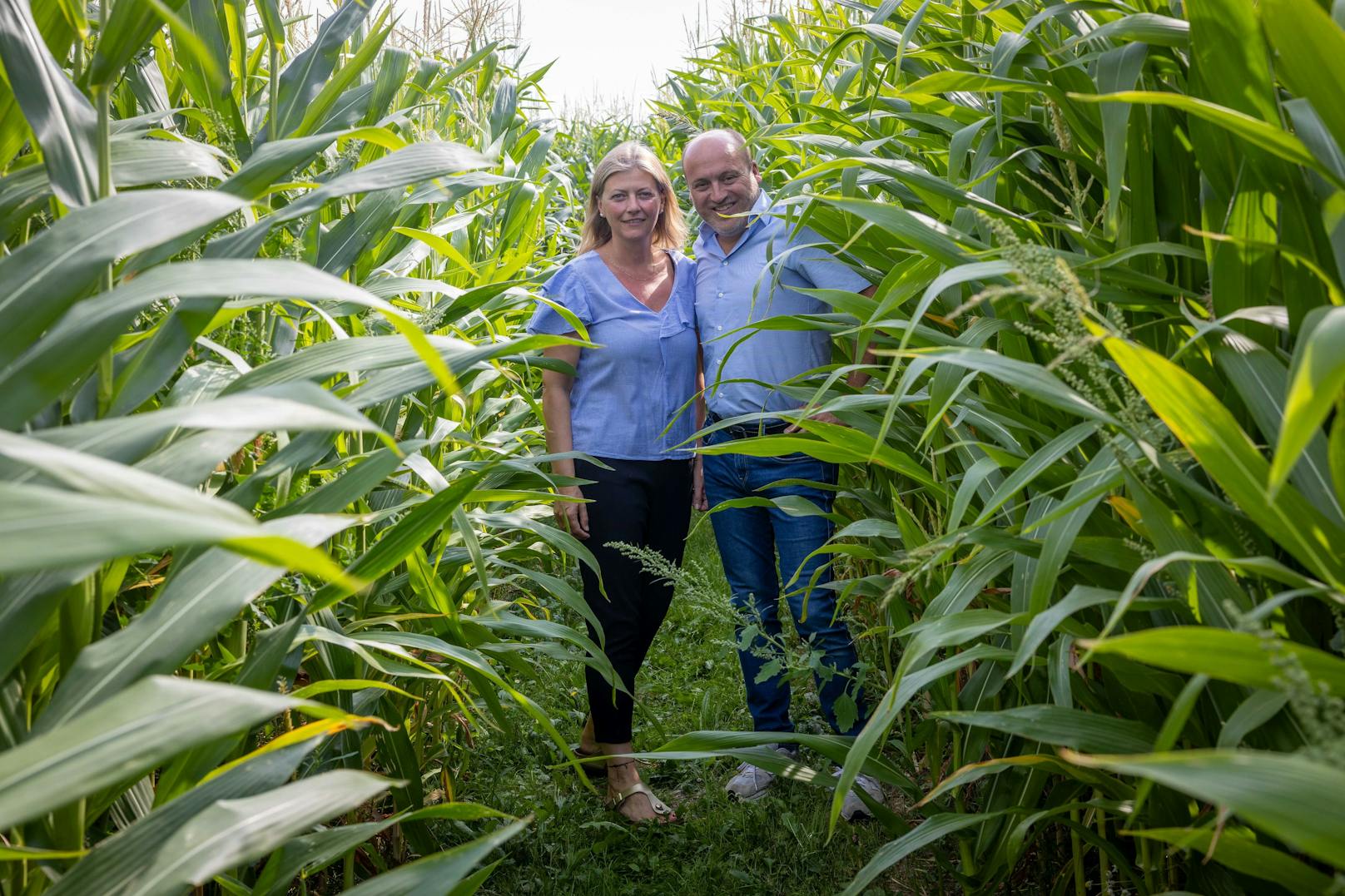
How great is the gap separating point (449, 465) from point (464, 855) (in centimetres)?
132

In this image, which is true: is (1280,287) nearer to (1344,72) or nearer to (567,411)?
(1344,72)

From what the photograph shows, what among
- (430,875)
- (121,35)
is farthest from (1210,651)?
(121,35)

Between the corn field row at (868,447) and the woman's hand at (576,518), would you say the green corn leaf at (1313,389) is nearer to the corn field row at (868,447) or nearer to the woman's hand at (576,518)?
the corn field row at (868,447)

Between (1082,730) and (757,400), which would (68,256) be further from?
(757,400)

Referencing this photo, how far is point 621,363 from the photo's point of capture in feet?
8.84

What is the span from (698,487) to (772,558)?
0.32 m

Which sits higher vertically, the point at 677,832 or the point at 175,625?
the point at 175,625

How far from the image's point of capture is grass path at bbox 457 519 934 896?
7.32 feet

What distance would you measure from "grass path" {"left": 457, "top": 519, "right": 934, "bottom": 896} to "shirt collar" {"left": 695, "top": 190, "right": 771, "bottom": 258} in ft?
2.98

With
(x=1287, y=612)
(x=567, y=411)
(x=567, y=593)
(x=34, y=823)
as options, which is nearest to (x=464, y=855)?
Result: (x=34, y=823)

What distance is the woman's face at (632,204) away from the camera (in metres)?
2.76

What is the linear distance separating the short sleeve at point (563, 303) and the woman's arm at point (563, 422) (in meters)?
0.07

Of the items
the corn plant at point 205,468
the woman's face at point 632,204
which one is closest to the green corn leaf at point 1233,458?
the corn plant at point 205,468

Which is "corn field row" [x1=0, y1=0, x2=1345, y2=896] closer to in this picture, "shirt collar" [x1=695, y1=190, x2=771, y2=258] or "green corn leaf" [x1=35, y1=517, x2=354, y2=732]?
"green corn leaf" [x1=35, y1=517, x2=354, y2=732]
